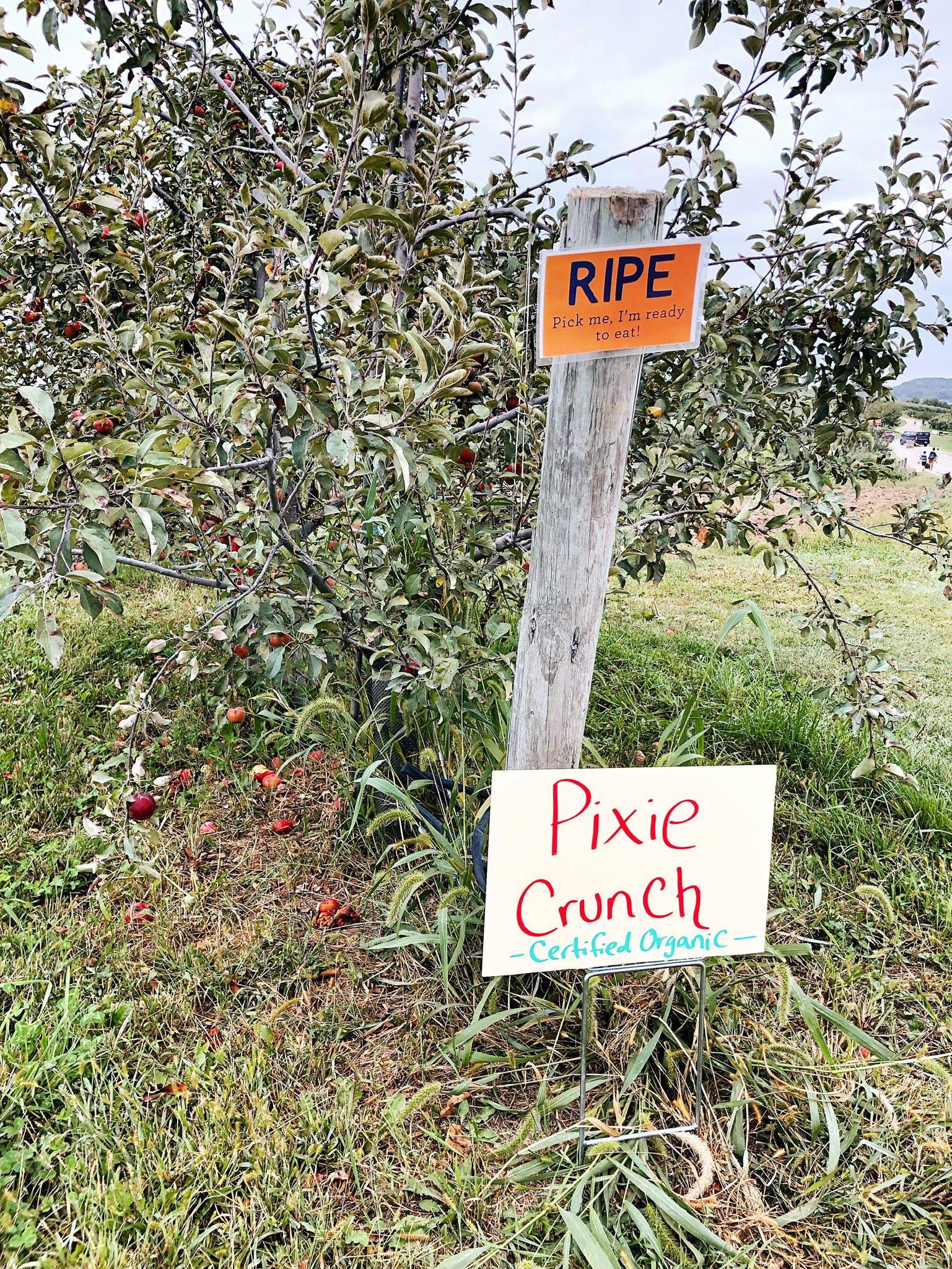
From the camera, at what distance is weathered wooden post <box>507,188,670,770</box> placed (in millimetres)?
1163

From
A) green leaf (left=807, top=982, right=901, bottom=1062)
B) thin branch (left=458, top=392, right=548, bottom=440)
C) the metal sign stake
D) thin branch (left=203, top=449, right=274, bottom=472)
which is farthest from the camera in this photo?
thin branch (left=458, top=392, right=548, bottom=440)

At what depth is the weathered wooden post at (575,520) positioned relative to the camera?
1.16 m

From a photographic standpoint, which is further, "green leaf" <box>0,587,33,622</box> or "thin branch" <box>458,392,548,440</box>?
"thin branch" <box>458,392,548,440</box>

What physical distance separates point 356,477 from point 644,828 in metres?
1.05

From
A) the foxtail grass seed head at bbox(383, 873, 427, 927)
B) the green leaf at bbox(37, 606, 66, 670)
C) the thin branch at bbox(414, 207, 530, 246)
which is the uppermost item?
the thin branch at bbox(414, 207, 530, 246)

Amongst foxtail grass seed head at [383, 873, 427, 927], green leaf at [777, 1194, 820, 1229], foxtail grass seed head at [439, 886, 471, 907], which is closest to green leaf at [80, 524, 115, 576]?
foxtail grass seed head at [383, 873, 427, 927]

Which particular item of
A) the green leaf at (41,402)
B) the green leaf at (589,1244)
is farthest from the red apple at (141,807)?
the green leaf at (589,1244)

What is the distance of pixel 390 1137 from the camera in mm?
1327

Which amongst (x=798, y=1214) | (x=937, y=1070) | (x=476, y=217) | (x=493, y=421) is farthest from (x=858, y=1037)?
(x=476, y=217)

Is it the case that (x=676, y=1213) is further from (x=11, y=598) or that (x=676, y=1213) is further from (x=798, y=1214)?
(x=11, y=598)

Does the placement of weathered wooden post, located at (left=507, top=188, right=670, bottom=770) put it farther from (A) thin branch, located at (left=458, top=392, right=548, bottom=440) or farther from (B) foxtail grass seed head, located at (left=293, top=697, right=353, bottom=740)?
(A) thin branch, located at (left=458, top=392, right=548, bottom=440)

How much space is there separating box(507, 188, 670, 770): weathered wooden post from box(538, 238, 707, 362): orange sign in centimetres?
3

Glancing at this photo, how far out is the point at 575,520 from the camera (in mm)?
1291

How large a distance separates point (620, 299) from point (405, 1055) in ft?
4.56
